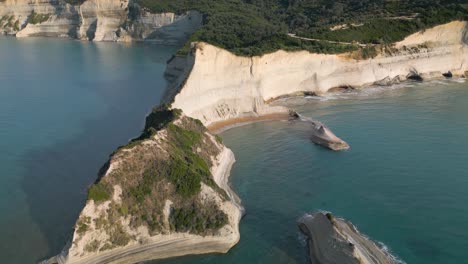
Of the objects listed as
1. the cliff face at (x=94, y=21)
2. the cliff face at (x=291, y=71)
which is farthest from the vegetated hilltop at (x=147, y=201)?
the cliff face at (x=94, y=21)

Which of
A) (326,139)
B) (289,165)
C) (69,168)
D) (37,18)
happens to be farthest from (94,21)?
(289,165)

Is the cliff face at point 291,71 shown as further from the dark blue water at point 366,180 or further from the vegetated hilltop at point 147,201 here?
the vegetated hilltop at point 147,201

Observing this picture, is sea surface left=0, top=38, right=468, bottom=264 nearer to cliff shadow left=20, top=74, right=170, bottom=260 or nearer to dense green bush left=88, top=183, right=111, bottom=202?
cliff shadow left=20, top=74, right=170, bottom=260

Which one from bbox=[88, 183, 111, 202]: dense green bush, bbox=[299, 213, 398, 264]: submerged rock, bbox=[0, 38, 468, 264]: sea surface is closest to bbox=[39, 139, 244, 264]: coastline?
bbox=[0, 38, 468, 264]: sea surface

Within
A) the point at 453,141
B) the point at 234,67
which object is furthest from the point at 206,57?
the point at 453,141

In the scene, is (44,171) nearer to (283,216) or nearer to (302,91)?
(283,216)

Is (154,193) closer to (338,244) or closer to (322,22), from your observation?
(338,244)

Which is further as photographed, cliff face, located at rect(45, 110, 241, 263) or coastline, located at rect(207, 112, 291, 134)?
coastline, located at rect(207, 112, 291, 134)
